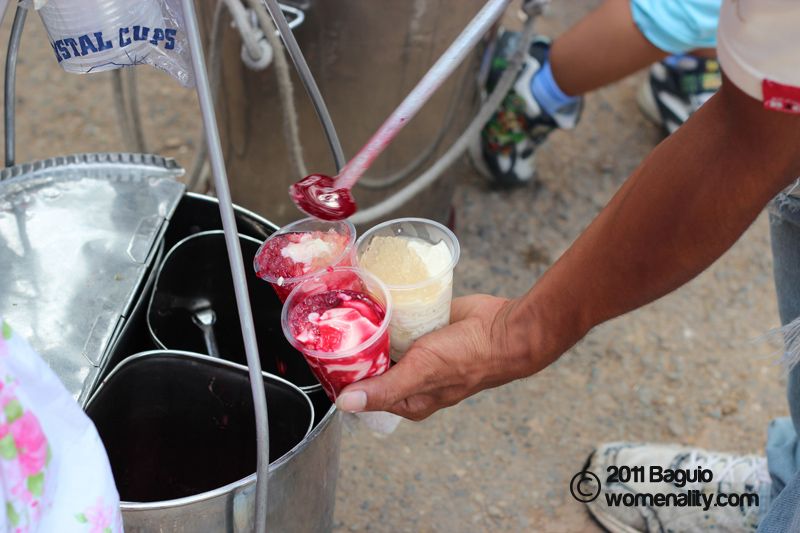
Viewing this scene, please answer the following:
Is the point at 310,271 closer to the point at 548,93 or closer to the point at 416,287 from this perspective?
the point at 416,287

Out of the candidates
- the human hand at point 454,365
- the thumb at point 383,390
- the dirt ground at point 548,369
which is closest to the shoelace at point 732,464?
the dirt ground at point 548,369

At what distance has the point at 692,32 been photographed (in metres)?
1.58

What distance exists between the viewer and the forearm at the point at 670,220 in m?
0.68

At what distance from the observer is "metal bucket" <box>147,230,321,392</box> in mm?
1074

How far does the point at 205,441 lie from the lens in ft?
3.27

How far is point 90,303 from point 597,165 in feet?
5.16

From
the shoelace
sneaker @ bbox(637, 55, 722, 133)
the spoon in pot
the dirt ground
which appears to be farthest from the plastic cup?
sneaker @ bbox(637, 55, 722, 133)

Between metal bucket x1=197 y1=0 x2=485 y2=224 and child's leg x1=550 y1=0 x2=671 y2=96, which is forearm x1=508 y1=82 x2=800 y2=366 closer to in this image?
metal bucket x1=197 y1=0 x2=485 y2=224

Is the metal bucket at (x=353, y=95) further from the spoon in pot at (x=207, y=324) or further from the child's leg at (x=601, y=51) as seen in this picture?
the spoon in pot at (x=207, y=324)

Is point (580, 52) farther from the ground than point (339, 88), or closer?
closer

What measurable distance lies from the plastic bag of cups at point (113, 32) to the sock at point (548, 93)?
1179 mm

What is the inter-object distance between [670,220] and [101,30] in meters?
0.58

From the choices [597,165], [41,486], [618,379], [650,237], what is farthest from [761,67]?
[597,165]

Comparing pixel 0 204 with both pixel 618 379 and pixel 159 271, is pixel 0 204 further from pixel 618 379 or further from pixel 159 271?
pixel 618 379
